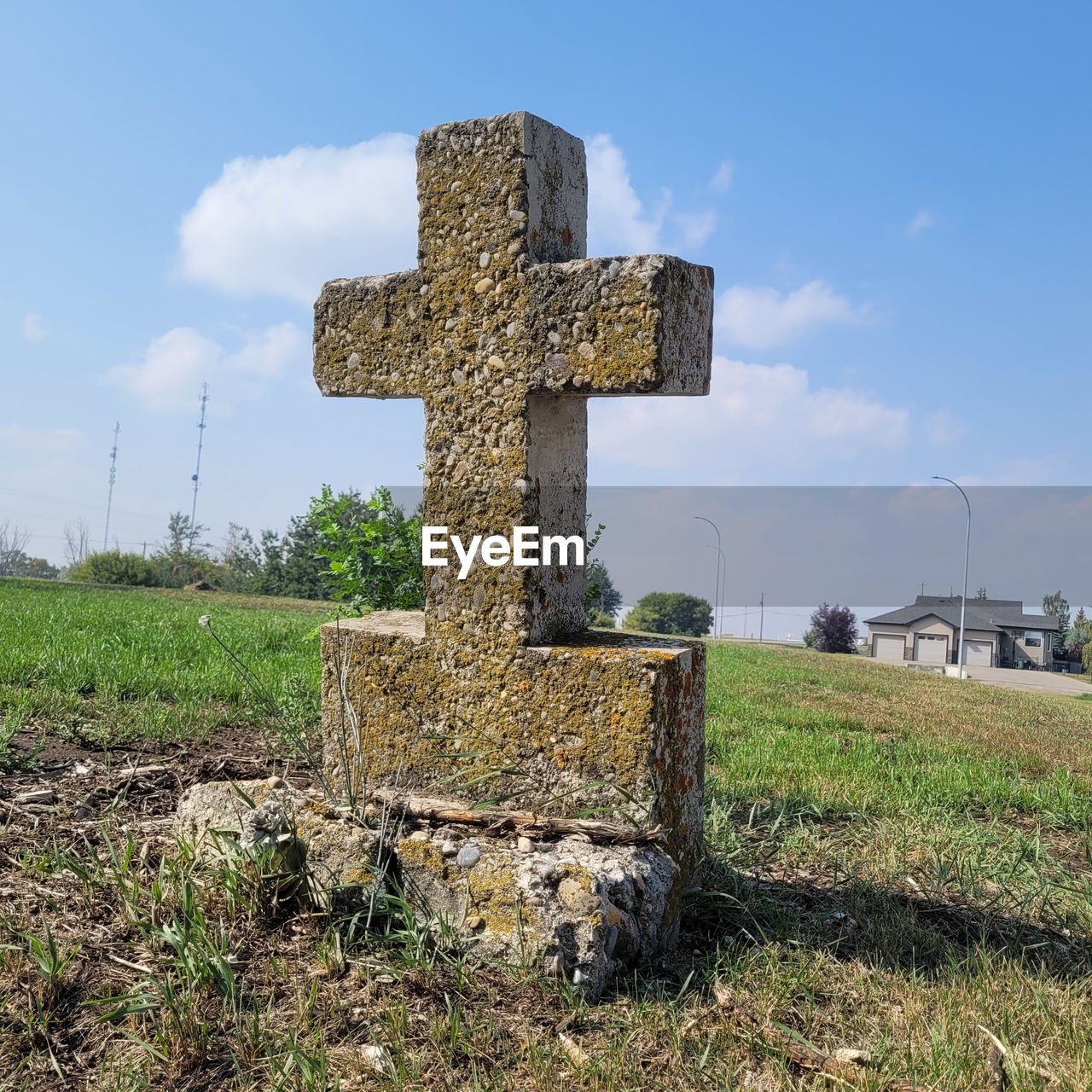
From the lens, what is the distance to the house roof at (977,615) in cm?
6644

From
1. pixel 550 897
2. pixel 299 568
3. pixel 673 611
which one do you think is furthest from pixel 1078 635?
pixel 550 897

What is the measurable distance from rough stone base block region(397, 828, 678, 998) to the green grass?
9.83 feet

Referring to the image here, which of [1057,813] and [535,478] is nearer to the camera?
[535,478]

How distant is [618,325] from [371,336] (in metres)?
1.13

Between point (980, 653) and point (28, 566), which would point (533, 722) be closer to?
point (28, 566)

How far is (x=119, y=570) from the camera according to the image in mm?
39219

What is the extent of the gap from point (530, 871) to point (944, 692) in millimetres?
12708

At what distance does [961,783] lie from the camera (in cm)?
625

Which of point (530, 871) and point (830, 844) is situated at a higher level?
point (530, 871)

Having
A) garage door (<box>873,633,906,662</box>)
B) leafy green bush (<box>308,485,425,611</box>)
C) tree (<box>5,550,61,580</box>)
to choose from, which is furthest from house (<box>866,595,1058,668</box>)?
leafy green bush (<box>308,485,425,611</box>)

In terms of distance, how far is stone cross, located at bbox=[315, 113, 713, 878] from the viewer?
3.49 m

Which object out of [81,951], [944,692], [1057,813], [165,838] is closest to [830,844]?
[1057,813]

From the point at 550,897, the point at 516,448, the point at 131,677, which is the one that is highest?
the point at 516,448

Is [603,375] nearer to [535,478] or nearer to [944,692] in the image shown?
[535,478]
